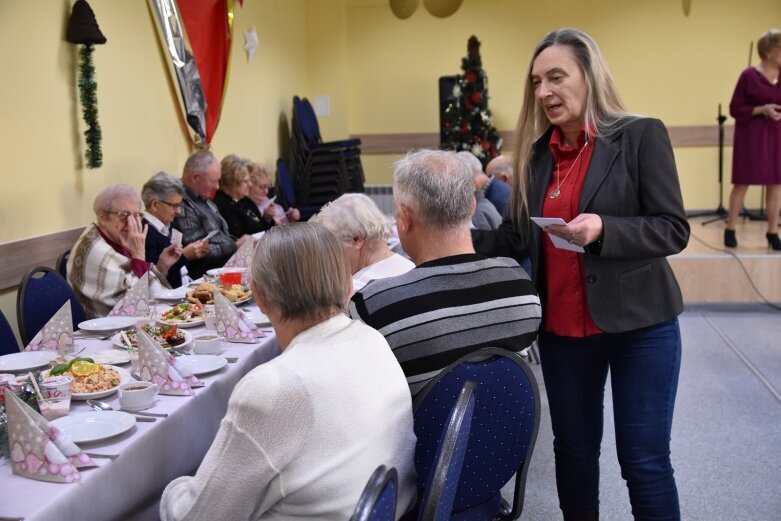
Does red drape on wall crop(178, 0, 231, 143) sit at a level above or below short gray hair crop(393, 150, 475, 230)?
above

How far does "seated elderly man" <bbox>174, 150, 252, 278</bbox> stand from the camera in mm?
4750

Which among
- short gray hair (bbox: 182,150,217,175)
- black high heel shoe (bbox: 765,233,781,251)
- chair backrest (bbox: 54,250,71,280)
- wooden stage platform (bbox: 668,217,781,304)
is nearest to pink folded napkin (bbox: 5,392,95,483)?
chair backrest (bbox: 54,250,71,280)

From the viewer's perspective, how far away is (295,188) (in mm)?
7582

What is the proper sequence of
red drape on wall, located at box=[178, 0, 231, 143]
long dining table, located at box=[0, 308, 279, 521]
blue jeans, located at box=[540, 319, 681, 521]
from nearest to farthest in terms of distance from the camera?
1. long dining table, located at box=[0, 308, 279, 521]
2. blue jeans, located at box=[540, 319, 681, 521]
3. red drape on wall, located at box=[178, 0, 231, 143]

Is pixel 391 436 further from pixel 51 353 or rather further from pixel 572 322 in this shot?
pixel 51 353

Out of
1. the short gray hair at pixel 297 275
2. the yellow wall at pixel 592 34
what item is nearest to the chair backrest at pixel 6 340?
the short gray hair at pixel 297 275

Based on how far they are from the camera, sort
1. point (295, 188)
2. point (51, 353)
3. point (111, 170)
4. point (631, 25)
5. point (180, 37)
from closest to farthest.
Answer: point (51, 353)
point (111, 170)
point (180, 37)
point (295, 188)
point (631, 25)

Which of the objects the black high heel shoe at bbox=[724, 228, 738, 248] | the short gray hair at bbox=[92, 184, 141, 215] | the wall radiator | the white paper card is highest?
the white paper card

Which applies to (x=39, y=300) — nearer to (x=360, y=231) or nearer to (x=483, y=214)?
(x=360, y=231)

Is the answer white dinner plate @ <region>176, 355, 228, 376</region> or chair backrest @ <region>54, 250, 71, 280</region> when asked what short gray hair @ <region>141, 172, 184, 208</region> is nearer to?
chair backrest @ <region>54, 250, 71, 280</region>

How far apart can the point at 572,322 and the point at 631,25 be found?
7433mm

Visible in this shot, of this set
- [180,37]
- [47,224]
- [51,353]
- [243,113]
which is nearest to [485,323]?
[51,353]

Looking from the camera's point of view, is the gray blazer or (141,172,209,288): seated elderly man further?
(141,172,209,288): seated elderly man

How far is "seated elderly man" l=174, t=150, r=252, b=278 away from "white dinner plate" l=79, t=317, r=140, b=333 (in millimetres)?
1889
